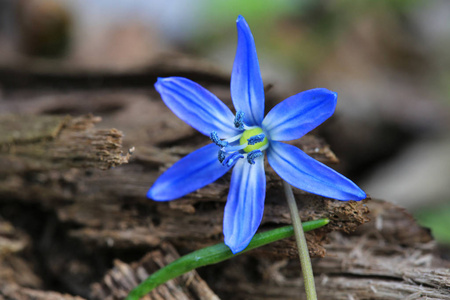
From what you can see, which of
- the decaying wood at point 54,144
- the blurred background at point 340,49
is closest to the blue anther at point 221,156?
the decaying wood at point 54,144

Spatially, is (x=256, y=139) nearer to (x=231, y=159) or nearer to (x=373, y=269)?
(x=231, y=159)

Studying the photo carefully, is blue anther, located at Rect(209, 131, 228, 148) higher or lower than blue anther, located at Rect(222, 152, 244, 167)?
higher

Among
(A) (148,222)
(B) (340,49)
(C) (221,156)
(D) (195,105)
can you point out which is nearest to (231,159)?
(C) (221,156)

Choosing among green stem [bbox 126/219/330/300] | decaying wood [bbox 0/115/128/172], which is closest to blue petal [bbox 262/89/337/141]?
green stem [bbox 126/219/330/300]

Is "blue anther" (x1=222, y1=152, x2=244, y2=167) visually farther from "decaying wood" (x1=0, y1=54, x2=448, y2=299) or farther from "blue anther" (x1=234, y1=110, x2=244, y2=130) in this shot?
"decaying wood" (x1=0, y1=54, x2=448, y2=299)

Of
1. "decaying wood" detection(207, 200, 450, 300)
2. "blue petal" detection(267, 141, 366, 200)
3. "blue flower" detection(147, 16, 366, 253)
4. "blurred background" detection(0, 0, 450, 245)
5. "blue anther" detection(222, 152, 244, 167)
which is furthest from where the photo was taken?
"blurred background" detection(0, 0, 450, 245)

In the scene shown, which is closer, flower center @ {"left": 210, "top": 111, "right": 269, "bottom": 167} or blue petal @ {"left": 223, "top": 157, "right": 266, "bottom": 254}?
blue petal @ {"left": 223, "top": 157, "right": 266, "bottom": 254}

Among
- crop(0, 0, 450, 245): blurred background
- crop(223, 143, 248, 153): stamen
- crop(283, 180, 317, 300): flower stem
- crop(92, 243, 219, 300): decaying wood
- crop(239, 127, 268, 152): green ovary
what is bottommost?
crop(92, 243, 219, 300): decaying wood
